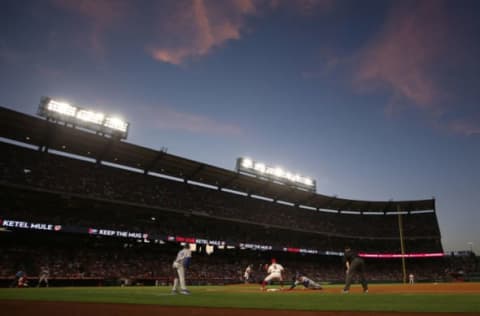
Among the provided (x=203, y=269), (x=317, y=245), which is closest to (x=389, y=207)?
(x=317, y=245)

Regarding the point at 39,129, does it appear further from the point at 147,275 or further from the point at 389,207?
the point at 389,207

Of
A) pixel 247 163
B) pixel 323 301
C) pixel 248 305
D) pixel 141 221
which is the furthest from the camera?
pixel 247 163

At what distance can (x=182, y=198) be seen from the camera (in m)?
40.7

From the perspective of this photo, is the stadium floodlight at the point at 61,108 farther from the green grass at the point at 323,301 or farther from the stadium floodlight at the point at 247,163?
the green grass at the point at 323,301

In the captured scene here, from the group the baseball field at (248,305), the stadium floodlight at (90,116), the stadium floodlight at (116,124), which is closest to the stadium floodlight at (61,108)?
the stadium floodlight at (90,116)

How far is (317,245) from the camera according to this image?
5138cm

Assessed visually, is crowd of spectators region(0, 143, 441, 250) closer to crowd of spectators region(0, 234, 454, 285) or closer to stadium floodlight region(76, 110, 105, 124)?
crowd of spectators region(0, 234, 454, 285)

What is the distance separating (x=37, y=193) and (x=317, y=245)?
38.6 meters

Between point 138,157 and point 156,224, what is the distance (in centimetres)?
803

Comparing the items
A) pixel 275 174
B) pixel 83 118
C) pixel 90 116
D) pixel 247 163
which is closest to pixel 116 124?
pixel 90 116

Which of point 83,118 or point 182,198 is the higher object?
point 83,118

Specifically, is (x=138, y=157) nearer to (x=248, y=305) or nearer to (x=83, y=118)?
(x=83, y=118)

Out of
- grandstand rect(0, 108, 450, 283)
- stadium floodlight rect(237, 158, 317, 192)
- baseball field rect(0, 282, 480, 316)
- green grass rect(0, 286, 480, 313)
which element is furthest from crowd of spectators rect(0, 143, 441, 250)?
baseball field rect(0, 282, 480, 316)

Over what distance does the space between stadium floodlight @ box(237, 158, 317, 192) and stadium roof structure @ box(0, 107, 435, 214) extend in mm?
901
